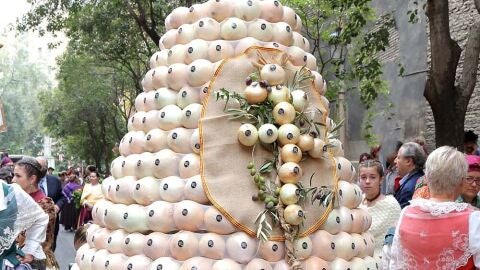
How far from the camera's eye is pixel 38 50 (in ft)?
305

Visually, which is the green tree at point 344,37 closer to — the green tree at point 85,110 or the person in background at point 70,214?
the person in background at point 70,214

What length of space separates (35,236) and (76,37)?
17.5 meters

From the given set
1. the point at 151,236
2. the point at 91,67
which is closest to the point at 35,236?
the point at 151,236

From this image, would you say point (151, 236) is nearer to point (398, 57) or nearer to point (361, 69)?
point (361, 69)

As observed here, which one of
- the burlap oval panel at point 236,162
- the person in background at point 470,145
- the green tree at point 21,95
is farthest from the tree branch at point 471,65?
the green tree at point 21,95

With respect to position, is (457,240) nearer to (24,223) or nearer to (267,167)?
(267,167)

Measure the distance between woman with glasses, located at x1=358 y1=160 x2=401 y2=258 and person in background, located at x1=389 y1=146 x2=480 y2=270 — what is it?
4.94ft

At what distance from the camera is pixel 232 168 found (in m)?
4.11

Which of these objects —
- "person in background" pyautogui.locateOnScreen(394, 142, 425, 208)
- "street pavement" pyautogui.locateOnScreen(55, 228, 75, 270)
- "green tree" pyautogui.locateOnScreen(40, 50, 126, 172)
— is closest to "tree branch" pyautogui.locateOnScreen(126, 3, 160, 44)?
"street pavement" pyautogui.locateOnScreen(55, 228, 75, 270)

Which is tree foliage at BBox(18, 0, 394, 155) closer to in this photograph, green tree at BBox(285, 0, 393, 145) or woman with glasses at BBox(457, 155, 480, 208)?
green tree at BBox(285, 0, 393, 145)

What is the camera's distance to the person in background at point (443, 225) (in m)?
3.34

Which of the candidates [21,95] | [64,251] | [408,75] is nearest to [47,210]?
[64,251]

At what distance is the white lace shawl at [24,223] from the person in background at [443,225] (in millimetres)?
2791

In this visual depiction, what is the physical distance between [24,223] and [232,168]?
1848 millimetres
